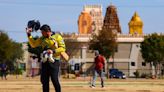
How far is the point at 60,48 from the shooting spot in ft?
40.6

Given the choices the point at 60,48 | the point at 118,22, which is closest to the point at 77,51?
the point at 118,22

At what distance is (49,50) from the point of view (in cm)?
1227

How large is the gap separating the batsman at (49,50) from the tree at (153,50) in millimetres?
74652

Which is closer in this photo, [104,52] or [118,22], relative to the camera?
[104,52]

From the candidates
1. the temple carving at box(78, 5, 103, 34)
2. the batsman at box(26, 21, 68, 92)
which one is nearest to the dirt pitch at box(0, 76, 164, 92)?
the batsman at box(26, 21, 68, 92)

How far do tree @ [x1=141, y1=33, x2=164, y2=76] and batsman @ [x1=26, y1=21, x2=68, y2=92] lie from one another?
74.7 m

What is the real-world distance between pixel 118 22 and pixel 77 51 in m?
36.9

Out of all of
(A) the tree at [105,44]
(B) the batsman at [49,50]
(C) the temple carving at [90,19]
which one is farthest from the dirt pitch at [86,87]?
(C) the temple carving at [90,19]

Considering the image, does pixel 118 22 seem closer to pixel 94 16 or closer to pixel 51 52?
pixel 94 16

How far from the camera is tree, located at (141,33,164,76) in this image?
285 feet

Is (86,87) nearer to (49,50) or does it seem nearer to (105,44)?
(49,50)

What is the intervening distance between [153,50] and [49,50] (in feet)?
251

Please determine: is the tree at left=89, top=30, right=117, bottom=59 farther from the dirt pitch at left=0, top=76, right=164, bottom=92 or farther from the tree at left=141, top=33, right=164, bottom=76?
the dirt pitch at left=0, top=76, right=164, bottom=92

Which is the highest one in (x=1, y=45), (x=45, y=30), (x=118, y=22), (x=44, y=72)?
(x=118, y=22)
